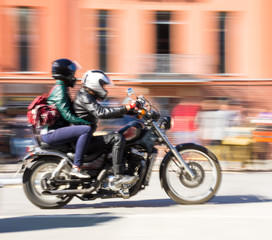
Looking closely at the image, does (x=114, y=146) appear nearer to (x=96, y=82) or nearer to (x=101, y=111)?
(x=101, y=111)

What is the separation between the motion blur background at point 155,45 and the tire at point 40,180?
33.6 feet

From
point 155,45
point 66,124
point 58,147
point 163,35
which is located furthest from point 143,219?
point 163,35

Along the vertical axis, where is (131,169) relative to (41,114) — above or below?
below

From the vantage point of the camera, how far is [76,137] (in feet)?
20.1

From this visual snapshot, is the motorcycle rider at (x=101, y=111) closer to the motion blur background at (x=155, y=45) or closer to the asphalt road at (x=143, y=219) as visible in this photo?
the asphalt road at (x=143, y=219)

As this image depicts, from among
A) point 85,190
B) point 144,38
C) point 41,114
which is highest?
point 144,38

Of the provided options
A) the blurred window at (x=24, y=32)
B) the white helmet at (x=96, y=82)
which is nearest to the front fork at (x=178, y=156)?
the white helmet at (x=96, y=82)

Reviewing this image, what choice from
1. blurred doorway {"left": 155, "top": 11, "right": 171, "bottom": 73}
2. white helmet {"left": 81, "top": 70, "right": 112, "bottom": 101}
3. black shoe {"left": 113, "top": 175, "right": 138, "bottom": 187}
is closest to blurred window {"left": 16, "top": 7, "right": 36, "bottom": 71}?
Answer: blurred doorway {"left": 155, "top": 11, "right": 171, "bottom": 73}

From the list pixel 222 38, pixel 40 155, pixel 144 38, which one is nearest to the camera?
pixel 40 155

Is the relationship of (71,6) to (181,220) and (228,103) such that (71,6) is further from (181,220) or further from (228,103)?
(181,220)

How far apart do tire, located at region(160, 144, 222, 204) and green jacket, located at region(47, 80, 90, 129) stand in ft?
3.57

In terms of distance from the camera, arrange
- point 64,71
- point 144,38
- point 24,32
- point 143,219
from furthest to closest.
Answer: point 144,38, point 24,32, point 64,71, point 143,219

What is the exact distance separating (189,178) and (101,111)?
4.15 ft

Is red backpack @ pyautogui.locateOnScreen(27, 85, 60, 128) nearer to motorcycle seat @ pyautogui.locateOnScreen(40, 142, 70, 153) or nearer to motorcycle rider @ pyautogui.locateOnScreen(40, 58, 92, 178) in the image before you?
motorcycle rider @ pyautogui.locateOnScreen(40, 58, 92, 178)
